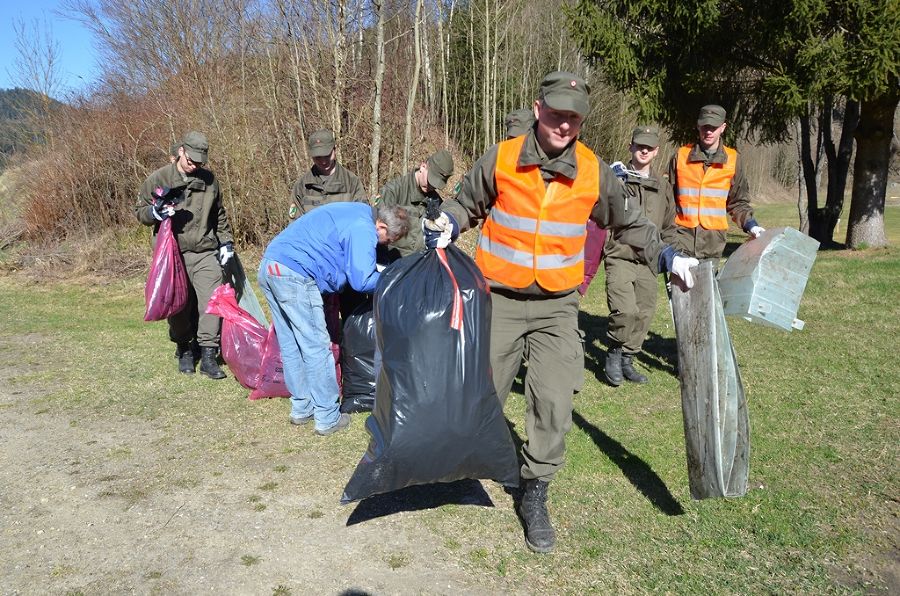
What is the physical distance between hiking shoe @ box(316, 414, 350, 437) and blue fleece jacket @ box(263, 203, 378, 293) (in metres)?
0.87

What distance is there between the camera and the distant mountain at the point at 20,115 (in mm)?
11906

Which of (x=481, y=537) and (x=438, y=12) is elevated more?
(x=438, y=12)

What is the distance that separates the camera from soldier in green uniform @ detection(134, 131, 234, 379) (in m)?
5.02

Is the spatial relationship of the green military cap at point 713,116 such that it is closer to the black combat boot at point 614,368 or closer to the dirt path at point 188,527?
the black combat boot at point 614,368

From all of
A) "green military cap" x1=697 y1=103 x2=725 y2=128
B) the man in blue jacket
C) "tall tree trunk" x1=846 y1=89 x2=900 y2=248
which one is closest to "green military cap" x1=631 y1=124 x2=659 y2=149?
"green military cap" x1=697 y1=103 x2=725 y2=128

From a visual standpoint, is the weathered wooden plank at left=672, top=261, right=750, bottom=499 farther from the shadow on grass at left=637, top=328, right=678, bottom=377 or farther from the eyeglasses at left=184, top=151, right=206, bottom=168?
the eyeglasses at left=184, top=151, right=206, bottom=168

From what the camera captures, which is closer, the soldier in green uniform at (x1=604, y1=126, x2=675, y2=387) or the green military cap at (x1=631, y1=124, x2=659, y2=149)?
the green military cap at (x1=631, y1=124, x2=659, y2=149)

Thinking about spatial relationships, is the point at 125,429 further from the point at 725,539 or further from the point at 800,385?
the point at 800,385

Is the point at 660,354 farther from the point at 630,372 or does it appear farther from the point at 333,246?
the point at 333,246

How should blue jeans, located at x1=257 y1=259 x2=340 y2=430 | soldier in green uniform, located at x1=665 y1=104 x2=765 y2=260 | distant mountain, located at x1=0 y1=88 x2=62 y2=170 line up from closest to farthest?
blue jeans, located at x1=257 y1=259 x2=340 y2=430, soldier in green uniform, located at x1=665 y1=104 x2=765 y2=260, distant mountain, located at x1=0 y1=88 x2=62 y2=170

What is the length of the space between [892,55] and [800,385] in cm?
596

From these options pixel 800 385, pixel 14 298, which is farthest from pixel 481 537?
pixel 14 298

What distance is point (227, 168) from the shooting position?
10750 millimetres

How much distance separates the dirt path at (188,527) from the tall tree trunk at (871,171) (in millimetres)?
10391
